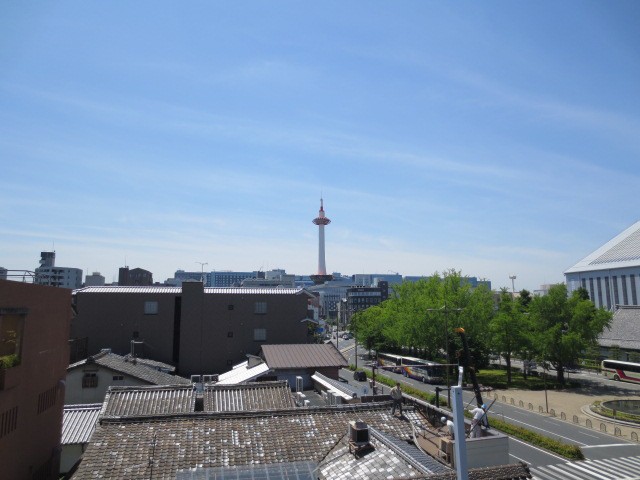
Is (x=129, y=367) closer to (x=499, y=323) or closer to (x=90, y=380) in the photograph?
(x=90, y=380)

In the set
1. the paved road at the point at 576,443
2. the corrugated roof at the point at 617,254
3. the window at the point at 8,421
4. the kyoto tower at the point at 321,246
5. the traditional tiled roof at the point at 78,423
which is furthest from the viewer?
the kyoto tower at the point at 321,246

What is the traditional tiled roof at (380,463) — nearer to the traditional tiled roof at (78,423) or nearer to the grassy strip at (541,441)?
the traditional tiled roof at (78,423)

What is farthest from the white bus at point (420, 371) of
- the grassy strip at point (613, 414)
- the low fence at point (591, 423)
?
the grassy strip at point (613, 414)

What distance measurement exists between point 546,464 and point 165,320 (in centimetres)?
3462

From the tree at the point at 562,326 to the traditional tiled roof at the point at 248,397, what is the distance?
116 feet

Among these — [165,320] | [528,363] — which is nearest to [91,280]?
[165,320]

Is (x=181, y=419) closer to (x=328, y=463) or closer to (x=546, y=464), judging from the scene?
(x=328, y=463)

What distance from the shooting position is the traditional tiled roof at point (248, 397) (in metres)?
20.5

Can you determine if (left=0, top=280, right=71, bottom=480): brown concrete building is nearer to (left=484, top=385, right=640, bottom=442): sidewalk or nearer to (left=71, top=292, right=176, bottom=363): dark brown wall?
(left=71, top=292, right=176, bottom=363): dark brown wall

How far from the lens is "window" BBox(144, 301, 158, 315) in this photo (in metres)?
45.5

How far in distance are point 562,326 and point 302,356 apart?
100 ft

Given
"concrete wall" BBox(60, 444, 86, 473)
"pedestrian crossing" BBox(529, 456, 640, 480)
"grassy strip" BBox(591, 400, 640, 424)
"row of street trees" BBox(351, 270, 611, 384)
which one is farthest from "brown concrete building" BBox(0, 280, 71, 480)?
"grassy strip" BBox(591, 400, 640, 424)

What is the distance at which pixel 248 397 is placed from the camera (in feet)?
70.3

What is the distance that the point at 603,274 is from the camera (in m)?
84.7
